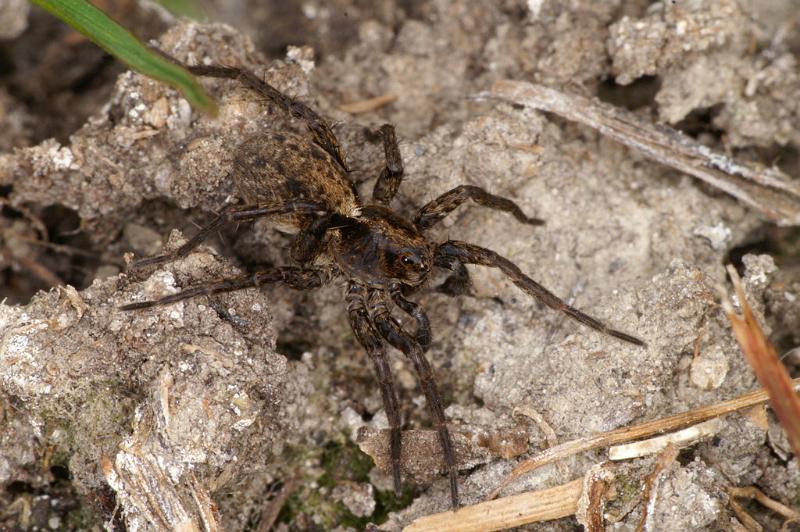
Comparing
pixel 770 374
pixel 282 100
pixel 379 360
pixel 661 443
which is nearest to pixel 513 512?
pixel 661 443

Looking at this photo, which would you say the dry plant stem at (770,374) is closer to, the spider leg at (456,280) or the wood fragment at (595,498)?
the wood fragment at (595,498)

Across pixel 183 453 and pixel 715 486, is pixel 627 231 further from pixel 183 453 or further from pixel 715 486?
pixel 183 453

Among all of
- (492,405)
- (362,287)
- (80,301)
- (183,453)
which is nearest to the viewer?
(183,453)

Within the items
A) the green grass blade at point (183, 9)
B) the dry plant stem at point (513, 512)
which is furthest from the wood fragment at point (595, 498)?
the green grass blade at point (183, 9)

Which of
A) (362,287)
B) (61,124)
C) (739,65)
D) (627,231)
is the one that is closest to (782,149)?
(739,65)

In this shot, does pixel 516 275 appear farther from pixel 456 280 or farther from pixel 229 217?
pixel 229 217

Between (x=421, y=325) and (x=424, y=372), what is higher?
(x=421, y=325)
